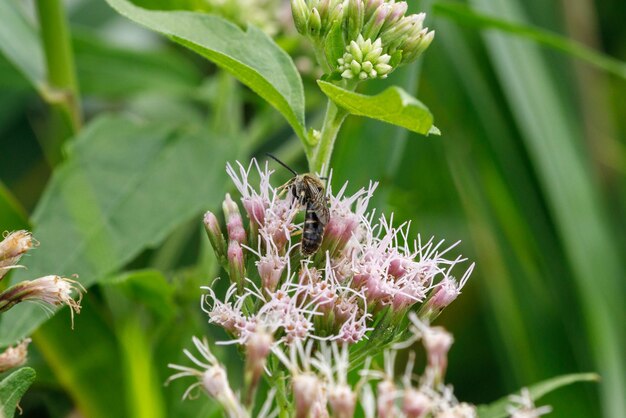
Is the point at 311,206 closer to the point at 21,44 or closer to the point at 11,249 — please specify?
the point at 11,249

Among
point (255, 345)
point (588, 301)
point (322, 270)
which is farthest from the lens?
point (588, 301)

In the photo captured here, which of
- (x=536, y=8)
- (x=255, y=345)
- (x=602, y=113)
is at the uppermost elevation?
(x=536, y=8)

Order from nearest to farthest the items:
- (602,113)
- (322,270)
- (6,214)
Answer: (322,270), (6,214), (602,113)

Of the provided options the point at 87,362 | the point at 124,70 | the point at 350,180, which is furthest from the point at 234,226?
the point at 124,70

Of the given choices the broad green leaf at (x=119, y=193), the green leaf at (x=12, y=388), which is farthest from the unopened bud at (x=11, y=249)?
the broad green leaf at (x=119, y=193)

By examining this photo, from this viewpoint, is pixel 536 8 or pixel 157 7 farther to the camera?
pixel 536 8

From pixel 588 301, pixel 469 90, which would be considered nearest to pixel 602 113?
pixel 469 90

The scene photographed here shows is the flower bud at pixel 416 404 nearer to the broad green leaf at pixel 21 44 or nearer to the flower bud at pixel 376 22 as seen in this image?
the flower bud at pixel 376 22

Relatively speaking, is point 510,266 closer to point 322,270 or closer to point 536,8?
point 536,8
